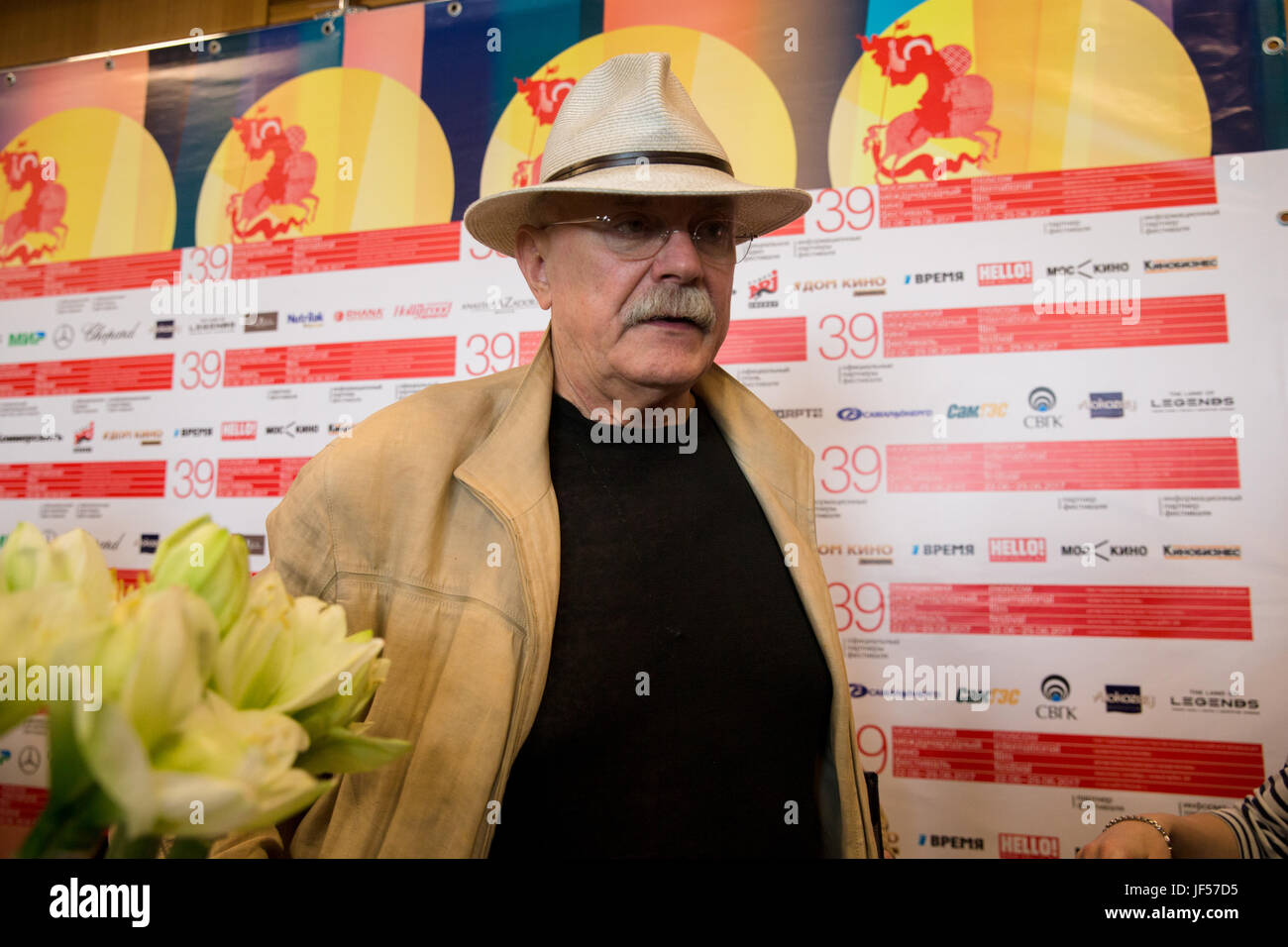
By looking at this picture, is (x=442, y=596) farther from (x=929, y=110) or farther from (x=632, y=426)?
(x=929, y=110)

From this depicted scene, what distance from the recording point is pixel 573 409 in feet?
3.94

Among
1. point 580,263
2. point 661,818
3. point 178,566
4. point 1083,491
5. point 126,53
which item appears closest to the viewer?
point 178,566

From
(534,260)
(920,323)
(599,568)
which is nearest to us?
(599,568)

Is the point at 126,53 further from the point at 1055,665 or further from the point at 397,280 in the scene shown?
the point at 1055,665

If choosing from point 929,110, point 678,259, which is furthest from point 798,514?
point 929,110

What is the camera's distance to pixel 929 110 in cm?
203

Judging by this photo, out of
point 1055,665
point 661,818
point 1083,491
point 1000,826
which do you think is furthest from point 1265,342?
point 661,818

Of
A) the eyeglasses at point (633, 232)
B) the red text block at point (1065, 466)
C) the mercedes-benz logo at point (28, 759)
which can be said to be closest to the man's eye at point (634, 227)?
the eyeglasses at point (633, 232)

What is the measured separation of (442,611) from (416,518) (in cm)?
13

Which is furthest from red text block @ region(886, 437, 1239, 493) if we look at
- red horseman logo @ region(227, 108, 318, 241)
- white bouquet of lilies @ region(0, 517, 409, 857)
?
red horseman logo @ region(227, 108, 318, 241)

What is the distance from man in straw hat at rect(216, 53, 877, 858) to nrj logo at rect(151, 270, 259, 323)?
1.51 meters
